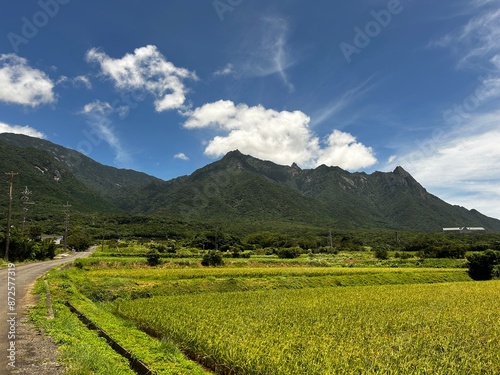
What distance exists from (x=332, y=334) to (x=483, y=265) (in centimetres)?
6111

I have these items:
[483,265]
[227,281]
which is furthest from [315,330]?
[483,265]

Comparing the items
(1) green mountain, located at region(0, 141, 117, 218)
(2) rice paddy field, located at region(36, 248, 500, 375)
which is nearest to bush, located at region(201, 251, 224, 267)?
(2) rice paddy field, located at region(36, 248, 500, 375)

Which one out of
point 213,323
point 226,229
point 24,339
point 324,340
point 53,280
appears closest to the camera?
point 24,339

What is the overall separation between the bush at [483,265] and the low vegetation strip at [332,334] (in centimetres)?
4319

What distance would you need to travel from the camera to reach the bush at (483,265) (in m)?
61.7

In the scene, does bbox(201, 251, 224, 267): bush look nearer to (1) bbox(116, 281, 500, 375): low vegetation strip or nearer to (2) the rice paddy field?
(2) the rice paddy field

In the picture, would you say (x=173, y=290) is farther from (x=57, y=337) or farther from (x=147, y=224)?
(x=147, y=224)

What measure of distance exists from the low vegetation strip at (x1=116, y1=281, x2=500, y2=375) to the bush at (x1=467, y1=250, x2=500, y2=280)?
142 ft

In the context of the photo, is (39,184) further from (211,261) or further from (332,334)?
(332,334)

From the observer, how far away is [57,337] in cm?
1335

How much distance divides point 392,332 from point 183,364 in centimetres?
1078

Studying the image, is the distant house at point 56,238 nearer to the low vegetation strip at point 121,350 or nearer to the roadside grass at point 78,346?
the low vegetation strip at point 121,350

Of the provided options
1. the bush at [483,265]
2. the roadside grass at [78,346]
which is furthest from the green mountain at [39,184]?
the bush at [483,265]

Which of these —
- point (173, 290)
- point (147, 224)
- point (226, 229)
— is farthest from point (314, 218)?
point (173, 290)
